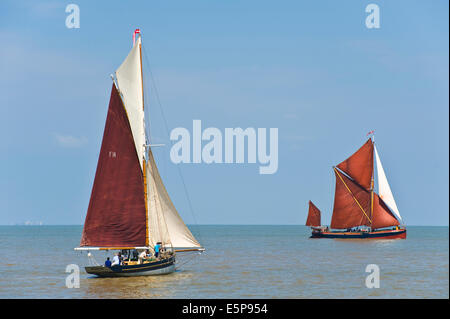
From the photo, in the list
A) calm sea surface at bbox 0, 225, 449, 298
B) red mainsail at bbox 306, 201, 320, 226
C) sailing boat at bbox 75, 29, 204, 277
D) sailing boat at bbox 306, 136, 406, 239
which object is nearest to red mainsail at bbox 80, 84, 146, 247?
sailing boat at bbox 75, 29, 204, 277

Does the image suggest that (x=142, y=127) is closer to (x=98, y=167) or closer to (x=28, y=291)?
(x=98, y=167)

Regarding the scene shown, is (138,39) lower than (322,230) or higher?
higher

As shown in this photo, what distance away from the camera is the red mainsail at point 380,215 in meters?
115

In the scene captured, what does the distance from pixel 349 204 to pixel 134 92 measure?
7068 cm

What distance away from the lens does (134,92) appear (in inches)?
1955

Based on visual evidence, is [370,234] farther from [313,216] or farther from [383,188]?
[313,216]

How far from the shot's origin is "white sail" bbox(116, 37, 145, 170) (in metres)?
49.3

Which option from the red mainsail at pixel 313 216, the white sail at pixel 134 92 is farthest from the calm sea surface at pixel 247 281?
the red mainsail at pixel 313 216

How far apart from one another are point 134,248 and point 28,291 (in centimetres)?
793

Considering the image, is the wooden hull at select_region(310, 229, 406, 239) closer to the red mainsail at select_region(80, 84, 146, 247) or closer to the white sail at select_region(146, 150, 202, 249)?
the white sail at select_region(146, 150, 202, 249)

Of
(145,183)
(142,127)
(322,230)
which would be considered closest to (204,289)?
(145,183)

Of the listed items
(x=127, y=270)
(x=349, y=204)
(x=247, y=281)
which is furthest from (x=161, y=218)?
(x=349, y=204)
